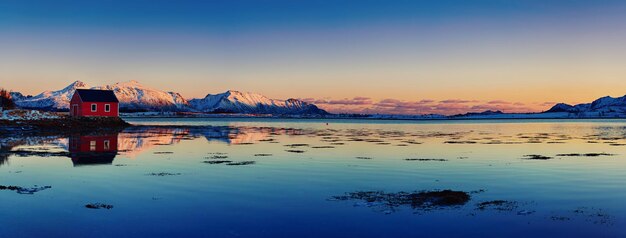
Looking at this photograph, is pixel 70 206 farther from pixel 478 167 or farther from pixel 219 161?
pixel 478 167

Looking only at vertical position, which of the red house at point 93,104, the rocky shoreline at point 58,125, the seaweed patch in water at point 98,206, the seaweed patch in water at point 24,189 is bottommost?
the seaweed patch in water at point 98,206

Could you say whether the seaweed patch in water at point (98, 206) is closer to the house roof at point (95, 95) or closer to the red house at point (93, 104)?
the red house at point (93, 104)

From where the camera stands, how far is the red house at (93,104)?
8803cm

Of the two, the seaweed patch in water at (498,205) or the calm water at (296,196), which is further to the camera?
the seaweed patch in water at (498,205)

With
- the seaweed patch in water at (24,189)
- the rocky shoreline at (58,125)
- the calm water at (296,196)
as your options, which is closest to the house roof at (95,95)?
the rocky shoreline at (58,125)

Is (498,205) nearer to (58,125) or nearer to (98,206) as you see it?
(98,206)

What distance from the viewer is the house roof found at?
88938mm

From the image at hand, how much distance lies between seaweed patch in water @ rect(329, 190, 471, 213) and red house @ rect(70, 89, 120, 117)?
81243 millimetres

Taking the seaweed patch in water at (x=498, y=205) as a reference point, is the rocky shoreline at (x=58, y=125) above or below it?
above

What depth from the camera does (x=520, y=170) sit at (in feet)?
91.0

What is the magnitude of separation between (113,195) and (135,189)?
1.50 m

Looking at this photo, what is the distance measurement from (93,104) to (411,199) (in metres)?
84.4

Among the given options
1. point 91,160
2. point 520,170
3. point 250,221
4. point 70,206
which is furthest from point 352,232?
point 91,160

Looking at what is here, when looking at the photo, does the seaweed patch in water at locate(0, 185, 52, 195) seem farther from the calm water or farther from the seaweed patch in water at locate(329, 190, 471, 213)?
the seaweed patch in water at locate(329, 190, 471, 213)
